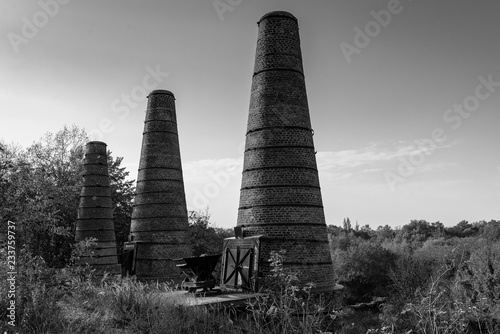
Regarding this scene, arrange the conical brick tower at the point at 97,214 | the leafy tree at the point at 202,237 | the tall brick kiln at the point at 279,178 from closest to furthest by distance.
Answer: the tall brick kiln at the point at 279,178 → the conical brick tower at the point at 97,214 → the leafy tree at the point at 202,237

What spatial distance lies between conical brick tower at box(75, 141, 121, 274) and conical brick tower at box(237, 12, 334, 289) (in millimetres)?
9496

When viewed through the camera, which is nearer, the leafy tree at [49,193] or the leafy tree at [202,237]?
the leafy tree at [49,193]

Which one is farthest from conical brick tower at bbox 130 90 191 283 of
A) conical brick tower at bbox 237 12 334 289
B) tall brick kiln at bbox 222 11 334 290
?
conical brick tower at bbox 237 12 334 289

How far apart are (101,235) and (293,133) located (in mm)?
11580

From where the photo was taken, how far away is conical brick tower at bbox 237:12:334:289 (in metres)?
11.4

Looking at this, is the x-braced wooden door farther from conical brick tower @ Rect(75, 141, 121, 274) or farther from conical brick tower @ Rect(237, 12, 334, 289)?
conical brick tower @ Rect(75, 141, 121, 274)

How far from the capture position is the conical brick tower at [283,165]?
11.4m

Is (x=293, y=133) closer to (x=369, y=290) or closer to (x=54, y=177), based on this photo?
(x=54, y=177)

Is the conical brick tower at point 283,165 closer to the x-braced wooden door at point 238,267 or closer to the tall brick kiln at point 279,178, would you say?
the tall brick kiln at point 279,178

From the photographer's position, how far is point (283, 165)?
11.8m

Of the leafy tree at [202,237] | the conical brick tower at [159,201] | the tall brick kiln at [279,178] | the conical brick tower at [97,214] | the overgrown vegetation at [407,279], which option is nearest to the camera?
the tall brick kiln at [279,178]

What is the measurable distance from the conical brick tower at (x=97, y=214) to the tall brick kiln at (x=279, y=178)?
8.79 m

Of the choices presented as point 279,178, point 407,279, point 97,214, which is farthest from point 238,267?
point 407,279

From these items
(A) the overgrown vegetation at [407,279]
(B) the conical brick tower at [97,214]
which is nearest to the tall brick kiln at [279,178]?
(A) the overgrown vegetation at [407,279]
